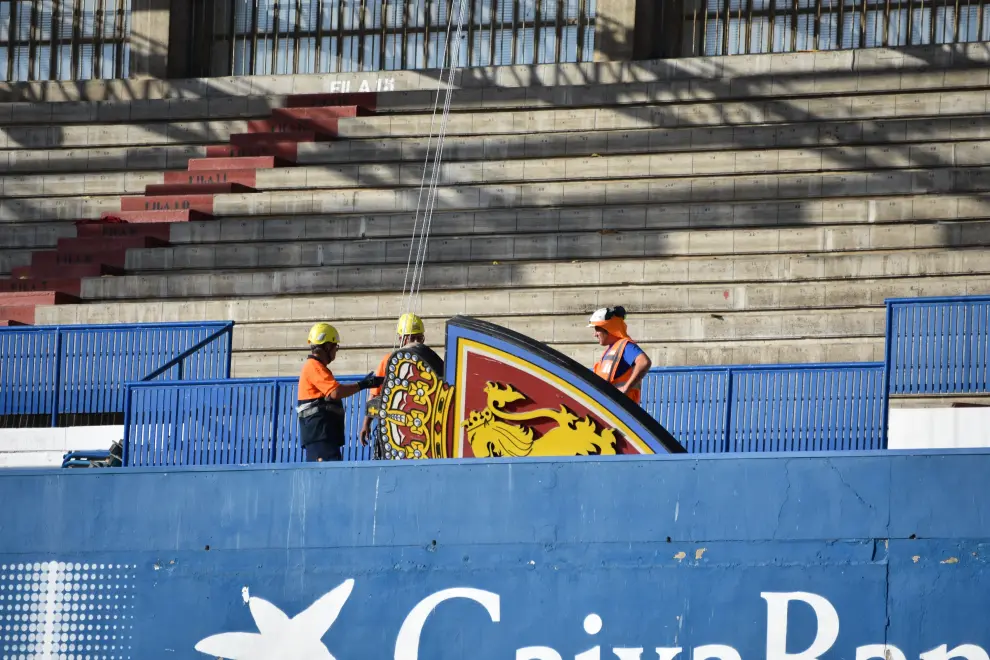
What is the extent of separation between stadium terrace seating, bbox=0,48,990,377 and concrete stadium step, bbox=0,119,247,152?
43mm

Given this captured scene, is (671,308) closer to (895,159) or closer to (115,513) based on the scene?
(895,159)

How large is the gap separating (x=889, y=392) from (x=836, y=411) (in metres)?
0.49

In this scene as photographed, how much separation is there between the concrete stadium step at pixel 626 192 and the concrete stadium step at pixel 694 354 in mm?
3544

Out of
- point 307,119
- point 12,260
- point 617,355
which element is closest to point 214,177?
point 307,119

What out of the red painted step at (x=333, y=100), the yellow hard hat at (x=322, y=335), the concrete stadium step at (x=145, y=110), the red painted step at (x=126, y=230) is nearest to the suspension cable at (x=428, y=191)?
the red painted step at (x=333, y=100)

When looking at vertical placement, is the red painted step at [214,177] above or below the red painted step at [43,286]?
above

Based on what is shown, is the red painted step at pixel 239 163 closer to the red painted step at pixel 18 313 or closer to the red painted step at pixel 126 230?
the red painted step at pixel 126 230

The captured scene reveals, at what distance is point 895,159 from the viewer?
2169 cm

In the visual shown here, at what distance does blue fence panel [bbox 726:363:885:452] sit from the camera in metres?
13.4

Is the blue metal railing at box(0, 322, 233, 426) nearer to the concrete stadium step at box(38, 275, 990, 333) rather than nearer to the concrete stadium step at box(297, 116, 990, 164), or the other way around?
the concrete stadium step at box(38, 275, 990, 333)

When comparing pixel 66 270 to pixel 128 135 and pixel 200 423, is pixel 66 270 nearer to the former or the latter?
pixel 128 135

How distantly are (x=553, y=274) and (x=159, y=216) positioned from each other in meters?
6.71

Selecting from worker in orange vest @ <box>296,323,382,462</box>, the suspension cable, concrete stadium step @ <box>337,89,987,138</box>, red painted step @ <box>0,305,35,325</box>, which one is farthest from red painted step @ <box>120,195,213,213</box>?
worker in orange vest @ <box>296,323,382,462</box>

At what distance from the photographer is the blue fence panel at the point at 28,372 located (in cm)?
1622
